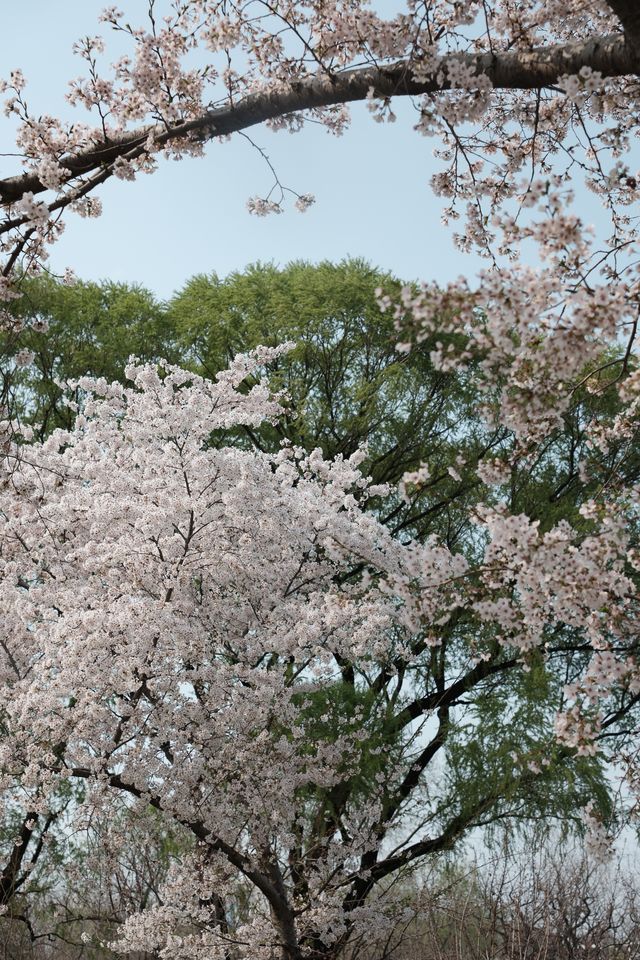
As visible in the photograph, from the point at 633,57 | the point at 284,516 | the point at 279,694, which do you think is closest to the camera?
the point at 633,57

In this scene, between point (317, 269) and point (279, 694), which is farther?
point (317, 269)

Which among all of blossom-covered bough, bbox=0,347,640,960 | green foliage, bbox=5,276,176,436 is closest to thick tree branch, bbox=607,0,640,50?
blossom-covered bough, bbox=0,347,640,960

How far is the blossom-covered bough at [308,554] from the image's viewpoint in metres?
4.60

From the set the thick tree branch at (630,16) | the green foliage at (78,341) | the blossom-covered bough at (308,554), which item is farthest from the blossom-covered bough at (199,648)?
the green foliage at (78,341)

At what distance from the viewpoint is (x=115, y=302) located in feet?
56.2

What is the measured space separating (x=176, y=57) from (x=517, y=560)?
356 cm

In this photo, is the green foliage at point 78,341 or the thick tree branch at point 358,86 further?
the green foliage at point 78,341

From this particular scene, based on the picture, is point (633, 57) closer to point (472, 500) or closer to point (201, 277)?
point (472, 500)

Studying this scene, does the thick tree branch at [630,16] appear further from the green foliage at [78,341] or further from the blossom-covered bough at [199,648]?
the green foliage at [78,341]

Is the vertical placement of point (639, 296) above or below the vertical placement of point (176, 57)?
below

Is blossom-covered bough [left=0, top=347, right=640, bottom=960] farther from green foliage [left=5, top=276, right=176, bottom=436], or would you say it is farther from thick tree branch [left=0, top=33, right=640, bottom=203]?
green foliage [left=5, top=276, right=176, bottom=436]

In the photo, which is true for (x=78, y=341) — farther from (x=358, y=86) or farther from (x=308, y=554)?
(x=358, y=86)

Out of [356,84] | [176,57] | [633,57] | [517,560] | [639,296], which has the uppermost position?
[176,57]

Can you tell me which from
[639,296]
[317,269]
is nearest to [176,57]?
[639,296]
